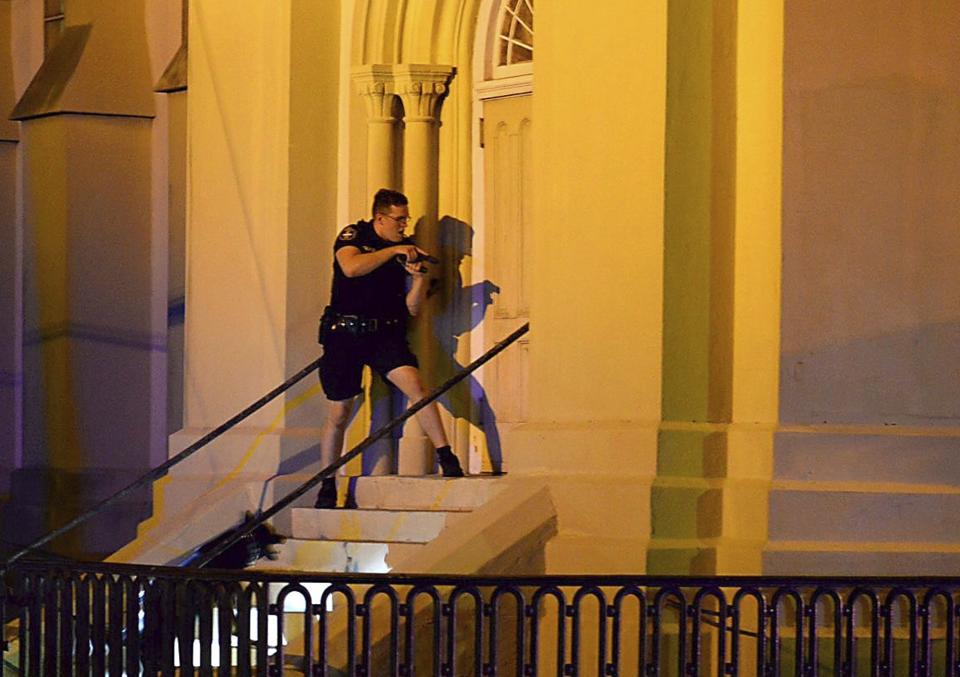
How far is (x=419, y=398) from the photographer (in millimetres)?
12648

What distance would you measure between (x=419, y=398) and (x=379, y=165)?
69.8 inches

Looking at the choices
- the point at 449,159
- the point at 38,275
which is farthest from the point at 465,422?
the point at 38,275

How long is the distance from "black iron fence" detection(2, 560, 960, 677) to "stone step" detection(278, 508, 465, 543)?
1.70 m

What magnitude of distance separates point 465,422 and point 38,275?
20.4 feet

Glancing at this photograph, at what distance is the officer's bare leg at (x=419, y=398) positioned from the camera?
41.2 feet

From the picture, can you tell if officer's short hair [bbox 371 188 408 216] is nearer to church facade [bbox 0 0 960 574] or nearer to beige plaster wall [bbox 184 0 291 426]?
beige plaster wall [bbox 184 0 291 426]

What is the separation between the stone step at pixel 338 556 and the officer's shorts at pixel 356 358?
0.93 m

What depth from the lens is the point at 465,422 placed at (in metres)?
13.6

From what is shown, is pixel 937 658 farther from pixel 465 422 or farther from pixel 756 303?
pixel 465 422

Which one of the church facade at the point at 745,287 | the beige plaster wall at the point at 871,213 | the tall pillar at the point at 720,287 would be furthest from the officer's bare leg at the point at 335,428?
the beige plaster wall at the point at 871,213

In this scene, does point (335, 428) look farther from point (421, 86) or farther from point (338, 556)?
point (421, 86)

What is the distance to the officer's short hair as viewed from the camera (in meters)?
12.7

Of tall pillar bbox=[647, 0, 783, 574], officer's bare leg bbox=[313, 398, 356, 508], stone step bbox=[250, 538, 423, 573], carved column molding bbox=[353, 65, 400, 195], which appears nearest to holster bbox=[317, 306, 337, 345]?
officer's bare leg bbox=[313, 398, 356, 508]

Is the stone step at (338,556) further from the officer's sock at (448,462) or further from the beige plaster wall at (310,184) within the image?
the beige plaster wall at (310,184)
